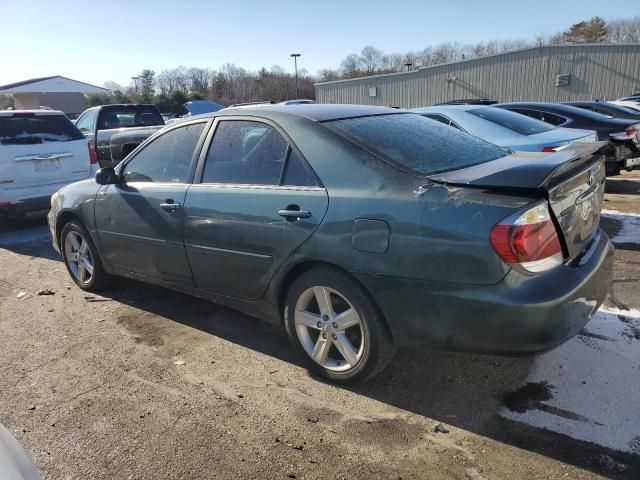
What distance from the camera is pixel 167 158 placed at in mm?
4199

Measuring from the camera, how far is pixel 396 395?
3.15 metres

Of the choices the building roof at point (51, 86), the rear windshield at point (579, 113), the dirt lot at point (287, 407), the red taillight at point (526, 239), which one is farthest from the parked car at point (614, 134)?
the building roof at point (51, 86)

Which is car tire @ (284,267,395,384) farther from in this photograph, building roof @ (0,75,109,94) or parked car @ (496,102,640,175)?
building roof @ (0,75,109,94)

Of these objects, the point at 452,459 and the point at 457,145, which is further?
the point at 457,145

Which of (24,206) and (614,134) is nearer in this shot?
(24,206)

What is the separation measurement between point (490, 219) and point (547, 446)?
1.18 meters

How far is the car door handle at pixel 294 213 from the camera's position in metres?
3.13

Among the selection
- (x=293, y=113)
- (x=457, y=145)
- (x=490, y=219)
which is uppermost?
(x=293, y=113)

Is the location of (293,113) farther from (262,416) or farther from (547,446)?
(547,446)

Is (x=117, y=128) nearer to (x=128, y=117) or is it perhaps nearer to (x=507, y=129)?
(x=128, y=117)

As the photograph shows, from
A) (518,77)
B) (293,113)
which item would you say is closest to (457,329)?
(293,113)

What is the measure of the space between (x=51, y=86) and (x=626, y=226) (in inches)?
2066

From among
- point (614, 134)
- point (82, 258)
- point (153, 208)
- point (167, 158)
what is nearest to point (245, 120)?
point (167, 158)

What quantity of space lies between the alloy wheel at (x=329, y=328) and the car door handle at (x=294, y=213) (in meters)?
0.45
